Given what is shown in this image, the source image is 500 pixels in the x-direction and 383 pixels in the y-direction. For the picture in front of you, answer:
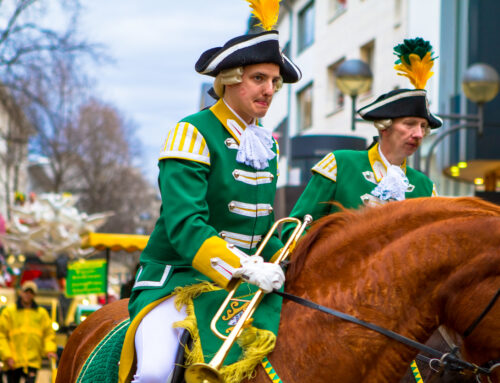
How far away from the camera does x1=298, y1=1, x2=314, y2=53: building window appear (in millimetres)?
28812

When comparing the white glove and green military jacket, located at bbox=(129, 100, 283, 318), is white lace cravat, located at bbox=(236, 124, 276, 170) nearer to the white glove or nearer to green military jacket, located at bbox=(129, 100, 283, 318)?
green military jacket, located at bbox=(129, 100, 283, 318)

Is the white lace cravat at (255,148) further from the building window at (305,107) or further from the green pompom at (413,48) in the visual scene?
the building window at (305,107)

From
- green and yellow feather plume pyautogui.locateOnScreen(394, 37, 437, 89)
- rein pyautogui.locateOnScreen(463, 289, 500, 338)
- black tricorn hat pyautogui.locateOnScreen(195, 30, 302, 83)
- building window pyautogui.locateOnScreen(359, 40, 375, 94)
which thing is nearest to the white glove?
rein pyautogui.locateOnScreen(463, 289, 500, 338)

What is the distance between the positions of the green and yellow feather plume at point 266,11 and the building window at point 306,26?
24537 millimetres

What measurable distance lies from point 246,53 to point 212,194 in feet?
2.22

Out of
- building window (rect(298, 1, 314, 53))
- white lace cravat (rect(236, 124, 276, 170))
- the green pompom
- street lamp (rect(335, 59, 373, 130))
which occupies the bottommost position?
white lace cravat (rect(236, 124, 276, 170))

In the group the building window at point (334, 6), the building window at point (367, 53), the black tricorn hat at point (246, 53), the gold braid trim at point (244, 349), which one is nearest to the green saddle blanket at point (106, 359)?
the gold braid trim at point (244, 349)

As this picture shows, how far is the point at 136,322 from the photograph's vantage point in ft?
12.5

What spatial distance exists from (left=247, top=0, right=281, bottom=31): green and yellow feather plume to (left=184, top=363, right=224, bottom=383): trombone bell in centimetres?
168

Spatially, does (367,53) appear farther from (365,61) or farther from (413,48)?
(413,48)

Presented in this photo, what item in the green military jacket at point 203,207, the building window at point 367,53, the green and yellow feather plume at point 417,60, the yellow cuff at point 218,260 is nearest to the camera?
the yellow cuff at point 218,260

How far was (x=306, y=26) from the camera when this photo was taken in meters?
29.7

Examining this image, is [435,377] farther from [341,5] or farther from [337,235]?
[341,5]

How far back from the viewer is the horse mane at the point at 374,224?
11.4 ft
